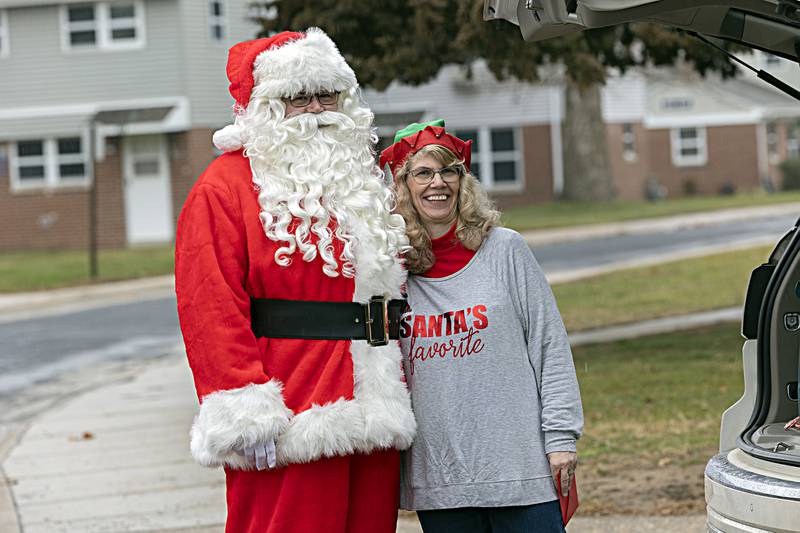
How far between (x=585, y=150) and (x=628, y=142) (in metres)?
4.26

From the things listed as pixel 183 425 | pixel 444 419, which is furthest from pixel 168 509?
pixel 444 419

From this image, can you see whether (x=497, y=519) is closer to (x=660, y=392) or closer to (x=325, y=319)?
(x=325, y=319)

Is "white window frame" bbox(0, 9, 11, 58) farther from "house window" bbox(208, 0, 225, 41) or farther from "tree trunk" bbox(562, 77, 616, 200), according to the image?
"tree trunk" bbox(562, 77, 616, 200)

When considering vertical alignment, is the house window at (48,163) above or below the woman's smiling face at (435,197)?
below

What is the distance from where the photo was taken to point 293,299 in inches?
151

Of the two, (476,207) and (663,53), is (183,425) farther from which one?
(476,207)

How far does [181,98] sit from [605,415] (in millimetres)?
22895

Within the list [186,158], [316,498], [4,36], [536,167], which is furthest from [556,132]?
[316,498]

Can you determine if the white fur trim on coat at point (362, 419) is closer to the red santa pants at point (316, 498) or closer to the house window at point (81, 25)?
the red santa pants at point (316, 498)

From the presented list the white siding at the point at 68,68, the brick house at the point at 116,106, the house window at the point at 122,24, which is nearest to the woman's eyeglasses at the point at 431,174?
the brick house at the point at 116,106

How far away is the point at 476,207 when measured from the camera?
3977 mm

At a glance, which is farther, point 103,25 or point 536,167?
point 536,167

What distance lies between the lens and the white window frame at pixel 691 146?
1593 inches

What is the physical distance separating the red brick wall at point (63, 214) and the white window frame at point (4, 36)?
9.72 feet
